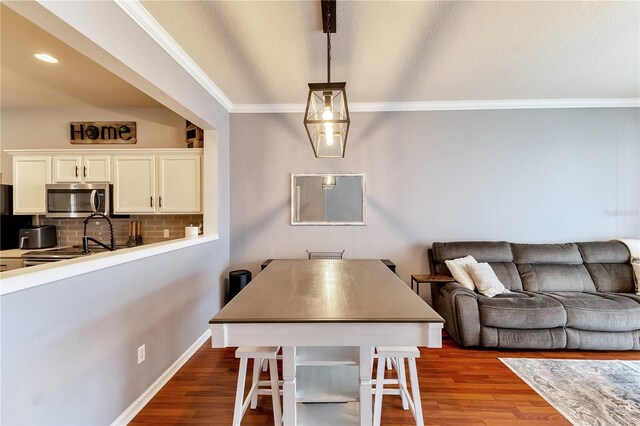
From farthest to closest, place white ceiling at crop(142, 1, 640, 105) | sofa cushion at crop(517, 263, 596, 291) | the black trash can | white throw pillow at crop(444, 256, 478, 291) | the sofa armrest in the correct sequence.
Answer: the black trash can
sofa cushion at crop(517, 263, 596, 291)
white throw pillow at crop(444, 256, 478, 291)
the sofa armrest
white ceiling at crop(142, 1, 640, 105)

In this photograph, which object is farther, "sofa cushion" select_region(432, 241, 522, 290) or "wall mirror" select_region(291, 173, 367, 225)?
"wall mirror" select_region(291, 173, 367, 225)

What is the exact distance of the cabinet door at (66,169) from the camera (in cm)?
326

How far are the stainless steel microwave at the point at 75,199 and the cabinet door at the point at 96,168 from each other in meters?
0.08

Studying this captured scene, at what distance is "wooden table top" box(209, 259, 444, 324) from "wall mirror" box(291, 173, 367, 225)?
4.58 feet

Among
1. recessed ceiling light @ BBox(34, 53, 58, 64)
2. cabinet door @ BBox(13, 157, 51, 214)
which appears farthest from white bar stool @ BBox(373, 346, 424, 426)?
cabinet door @ BBox(13, 157, 51, 214)

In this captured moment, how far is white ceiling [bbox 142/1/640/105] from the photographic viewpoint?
190cm

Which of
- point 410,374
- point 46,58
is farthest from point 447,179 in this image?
point 46,58

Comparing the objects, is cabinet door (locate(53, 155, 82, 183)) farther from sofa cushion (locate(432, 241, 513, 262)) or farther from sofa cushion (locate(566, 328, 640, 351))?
sofa cushion (locate(566, 328, 640, 351))

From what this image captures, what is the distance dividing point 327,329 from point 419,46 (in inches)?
89.3

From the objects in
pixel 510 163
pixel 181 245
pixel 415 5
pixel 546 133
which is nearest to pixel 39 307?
pixel 181 245

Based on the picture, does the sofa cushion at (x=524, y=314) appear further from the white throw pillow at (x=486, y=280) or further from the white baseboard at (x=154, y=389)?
the white baseboard at (x=154, y=389)

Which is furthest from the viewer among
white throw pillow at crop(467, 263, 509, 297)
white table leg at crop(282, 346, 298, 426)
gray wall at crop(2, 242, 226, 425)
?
white throw pillow at crop(467, 263, 509, 297)

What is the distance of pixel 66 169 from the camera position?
3264 millimetres

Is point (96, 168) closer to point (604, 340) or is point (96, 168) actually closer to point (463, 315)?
point (463, 315)
